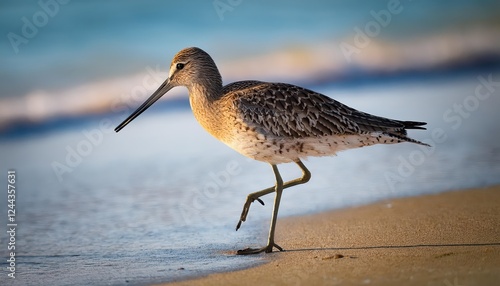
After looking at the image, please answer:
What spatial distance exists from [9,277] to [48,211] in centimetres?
208

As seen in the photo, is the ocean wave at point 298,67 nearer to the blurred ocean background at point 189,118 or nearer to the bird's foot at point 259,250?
the blurred ocean background at point 189,118

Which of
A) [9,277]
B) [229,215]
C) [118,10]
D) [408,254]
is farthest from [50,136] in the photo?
[408,254]

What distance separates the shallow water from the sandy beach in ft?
0.96

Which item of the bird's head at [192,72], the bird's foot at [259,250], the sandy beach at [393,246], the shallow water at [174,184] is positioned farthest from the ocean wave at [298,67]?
the bird's foot at [259,250]

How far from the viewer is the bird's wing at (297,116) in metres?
6.06

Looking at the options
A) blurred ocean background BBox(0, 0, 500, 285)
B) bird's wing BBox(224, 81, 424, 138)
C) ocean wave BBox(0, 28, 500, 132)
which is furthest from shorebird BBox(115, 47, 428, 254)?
ocean wave BBox(0, 28, 500, 132)

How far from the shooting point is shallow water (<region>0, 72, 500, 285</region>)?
18.3 ft

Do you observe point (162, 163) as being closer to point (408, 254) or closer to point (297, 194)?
point (297, 194)

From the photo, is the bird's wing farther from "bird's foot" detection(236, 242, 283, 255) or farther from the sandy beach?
"bird's foot" detection(236, 242, 283, 255)

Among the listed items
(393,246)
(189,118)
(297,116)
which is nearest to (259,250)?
(393,246)

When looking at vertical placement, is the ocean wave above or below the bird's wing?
above

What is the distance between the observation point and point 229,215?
6.89 metres

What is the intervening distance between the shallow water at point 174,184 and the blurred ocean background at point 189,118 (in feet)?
0.08

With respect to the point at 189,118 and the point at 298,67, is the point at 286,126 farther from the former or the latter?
the point at 298,67
